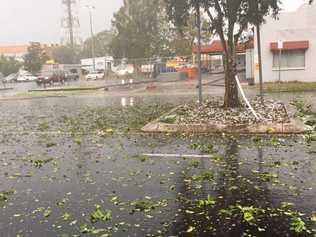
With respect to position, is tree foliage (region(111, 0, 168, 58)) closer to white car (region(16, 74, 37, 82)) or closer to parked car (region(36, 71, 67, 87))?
parked car (region(36, 71, 67, 87))

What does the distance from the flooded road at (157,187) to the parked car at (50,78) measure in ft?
126

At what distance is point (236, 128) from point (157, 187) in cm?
535

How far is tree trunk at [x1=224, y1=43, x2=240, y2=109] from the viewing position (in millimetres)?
15320

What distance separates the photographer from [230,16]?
15055 mm

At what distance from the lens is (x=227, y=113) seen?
46.9ft

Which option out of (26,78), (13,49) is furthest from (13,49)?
(26,78)

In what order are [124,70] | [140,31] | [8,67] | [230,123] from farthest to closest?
[8,67], [140,31], [124,70], [230,123]

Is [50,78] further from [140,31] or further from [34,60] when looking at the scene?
[34,60]

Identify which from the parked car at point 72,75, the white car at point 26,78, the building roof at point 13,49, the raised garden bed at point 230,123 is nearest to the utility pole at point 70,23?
the building roof at point 13,49

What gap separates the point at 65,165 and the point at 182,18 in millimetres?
8508

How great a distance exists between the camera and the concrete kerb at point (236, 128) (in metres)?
11.5

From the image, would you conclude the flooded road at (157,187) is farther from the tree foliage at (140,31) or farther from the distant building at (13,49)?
the distant building at (13,49)

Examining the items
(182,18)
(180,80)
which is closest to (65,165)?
(182,18)

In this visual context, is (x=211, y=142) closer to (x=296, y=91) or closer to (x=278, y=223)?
(x=278, y=223)
